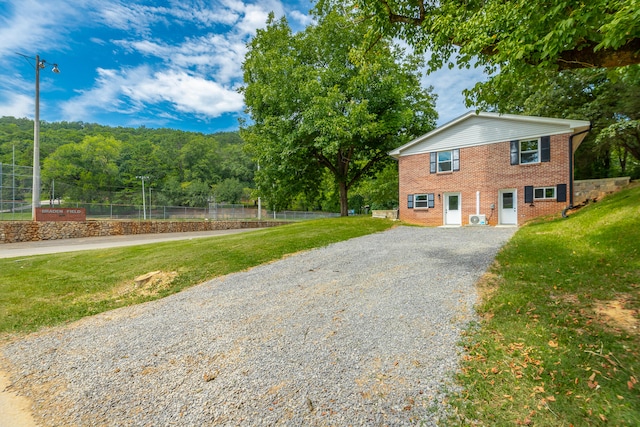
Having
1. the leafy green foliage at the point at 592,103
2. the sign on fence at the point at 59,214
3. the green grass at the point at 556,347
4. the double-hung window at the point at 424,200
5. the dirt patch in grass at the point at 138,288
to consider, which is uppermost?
the leafy green foliage at the point at 592,103

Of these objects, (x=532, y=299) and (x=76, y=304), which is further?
(x=76, y=304)

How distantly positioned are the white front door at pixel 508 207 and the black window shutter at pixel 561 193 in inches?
62.5

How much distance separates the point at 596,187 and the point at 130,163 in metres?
65.5

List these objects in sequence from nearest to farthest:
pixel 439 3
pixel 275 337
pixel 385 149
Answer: pixel 275 337 < pixel 439 3 < pixel 385 149

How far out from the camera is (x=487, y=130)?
15094mm

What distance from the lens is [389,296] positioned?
4926 millimetres

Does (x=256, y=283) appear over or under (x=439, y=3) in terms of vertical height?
under

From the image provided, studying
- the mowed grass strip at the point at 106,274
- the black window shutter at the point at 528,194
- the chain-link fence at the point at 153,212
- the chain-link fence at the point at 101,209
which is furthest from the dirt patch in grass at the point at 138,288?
the chain-link fence at the point at 153,212

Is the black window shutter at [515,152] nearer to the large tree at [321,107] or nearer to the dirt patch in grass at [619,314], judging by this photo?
the large tree at [321,107]

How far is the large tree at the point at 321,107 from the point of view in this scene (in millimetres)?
16641

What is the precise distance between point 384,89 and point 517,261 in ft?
46.7

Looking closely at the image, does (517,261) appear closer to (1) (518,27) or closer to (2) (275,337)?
(1) (518,27)

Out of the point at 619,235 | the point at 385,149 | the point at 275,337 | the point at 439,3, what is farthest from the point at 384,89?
the point at 275,337

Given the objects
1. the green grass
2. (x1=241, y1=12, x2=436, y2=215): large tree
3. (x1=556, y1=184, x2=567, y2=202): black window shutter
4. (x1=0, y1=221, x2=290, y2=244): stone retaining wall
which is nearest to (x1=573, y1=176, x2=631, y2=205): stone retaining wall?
(x1=556, y1=184, x2=567, y2=202): black window shutter
